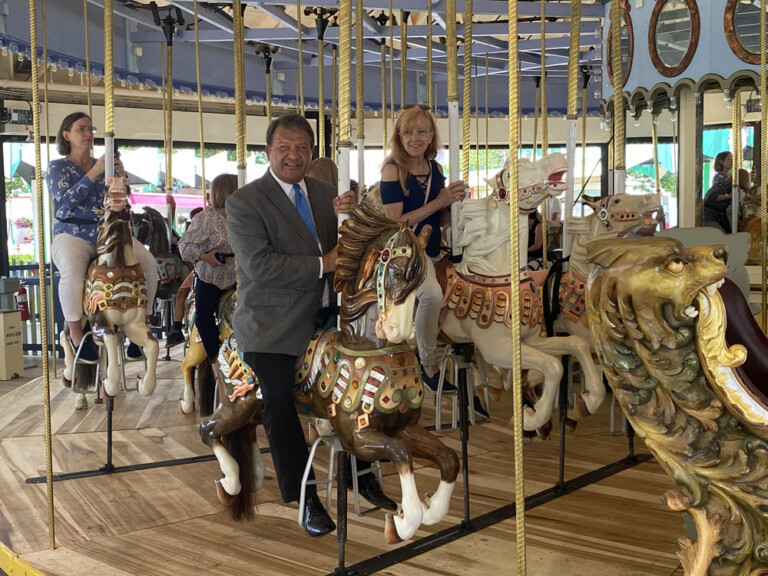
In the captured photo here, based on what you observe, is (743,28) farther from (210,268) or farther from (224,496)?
(224,496)

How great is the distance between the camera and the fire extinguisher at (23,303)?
8.99 meters

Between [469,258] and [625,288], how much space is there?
1974 mm

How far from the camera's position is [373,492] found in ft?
10.5

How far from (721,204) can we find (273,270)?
203 inches

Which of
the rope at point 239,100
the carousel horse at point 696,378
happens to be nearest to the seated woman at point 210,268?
the rope at point 239,100

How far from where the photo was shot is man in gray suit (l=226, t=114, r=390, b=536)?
9.64 feet

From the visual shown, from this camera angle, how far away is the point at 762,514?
1.99m

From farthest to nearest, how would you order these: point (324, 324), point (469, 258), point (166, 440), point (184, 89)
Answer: point (184, 89) < point (166, 440) < point (469, 258) < point (324, 324)

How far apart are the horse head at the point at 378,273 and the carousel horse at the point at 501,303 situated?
1.13 m

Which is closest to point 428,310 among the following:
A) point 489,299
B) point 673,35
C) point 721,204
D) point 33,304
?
point 489,299

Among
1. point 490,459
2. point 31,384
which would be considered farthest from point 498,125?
point 490,459

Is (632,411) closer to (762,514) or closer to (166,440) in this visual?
(762,514)

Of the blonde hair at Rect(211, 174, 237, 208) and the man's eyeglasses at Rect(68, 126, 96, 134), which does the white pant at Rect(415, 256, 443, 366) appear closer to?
the blonde hair at Rect(211, 174, 237, 208)

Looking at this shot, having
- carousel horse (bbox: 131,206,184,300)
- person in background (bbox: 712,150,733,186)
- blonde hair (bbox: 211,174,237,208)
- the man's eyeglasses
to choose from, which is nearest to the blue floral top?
the man's eyeglasses
